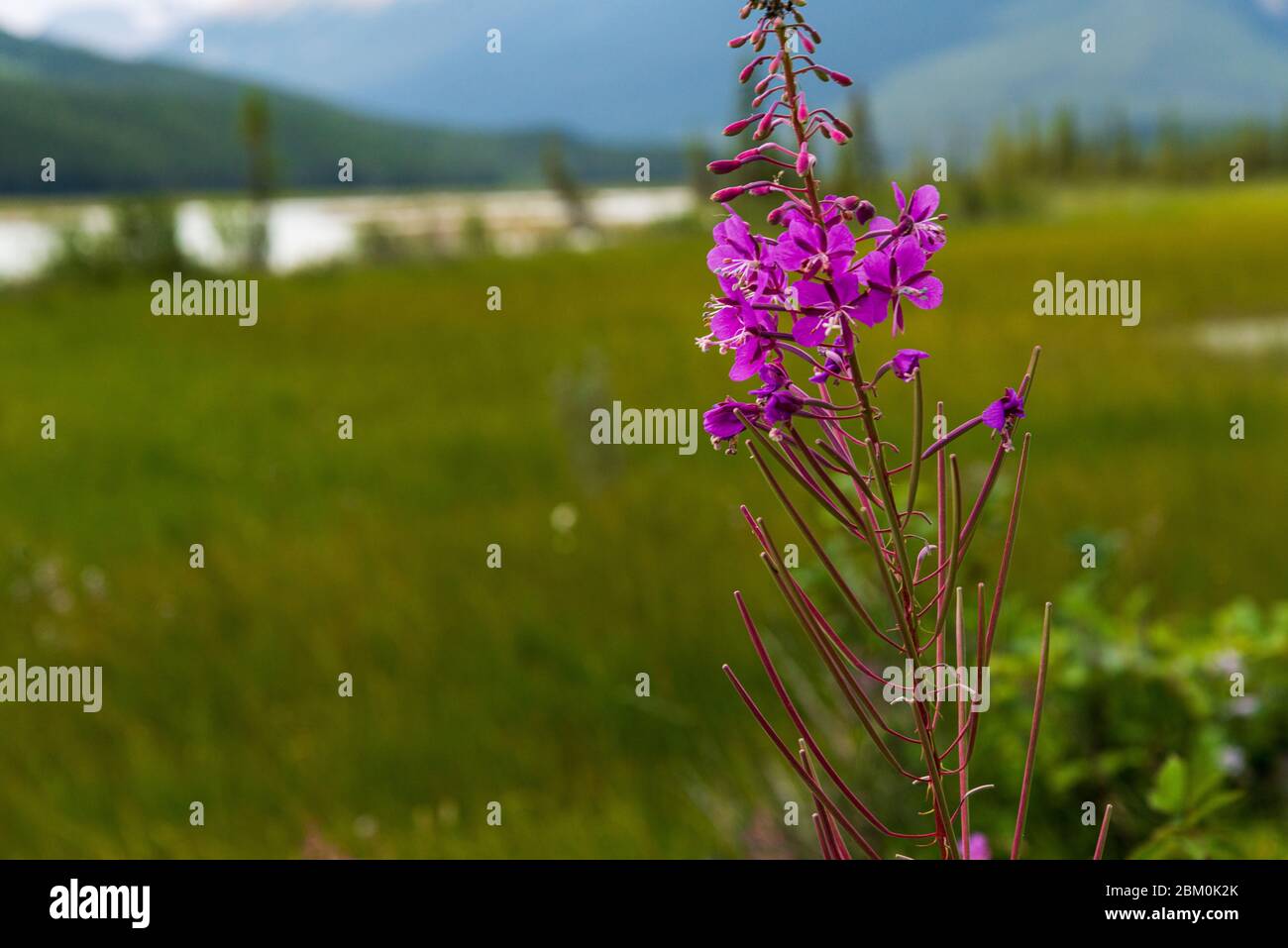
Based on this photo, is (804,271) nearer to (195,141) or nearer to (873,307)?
(873,307)

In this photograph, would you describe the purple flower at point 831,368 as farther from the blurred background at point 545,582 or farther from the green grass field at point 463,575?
the green grass field at point 463,575

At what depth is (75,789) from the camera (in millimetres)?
4016

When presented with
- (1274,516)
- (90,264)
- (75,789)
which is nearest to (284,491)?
(75,789)

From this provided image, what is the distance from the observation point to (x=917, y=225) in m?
0.84

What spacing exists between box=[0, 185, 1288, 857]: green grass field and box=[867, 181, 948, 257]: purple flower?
6.28 ft

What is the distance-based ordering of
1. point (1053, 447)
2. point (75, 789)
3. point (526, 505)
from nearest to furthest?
point (75, 789) < point (526, 505) < point (1053, 447)

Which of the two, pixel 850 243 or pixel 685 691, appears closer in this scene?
pixel 850 243

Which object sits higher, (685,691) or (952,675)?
(952,675)

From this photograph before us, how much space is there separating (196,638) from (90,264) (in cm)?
2183

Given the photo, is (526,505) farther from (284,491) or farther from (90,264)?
(90,264)

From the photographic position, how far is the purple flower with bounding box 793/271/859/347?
2.66 feet

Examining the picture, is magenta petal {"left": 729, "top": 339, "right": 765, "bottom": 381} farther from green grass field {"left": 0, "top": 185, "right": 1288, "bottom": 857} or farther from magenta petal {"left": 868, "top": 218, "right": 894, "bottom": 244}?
green grass field {"left": 0, "top": 185, "right": 1288, "bottom": 857}
